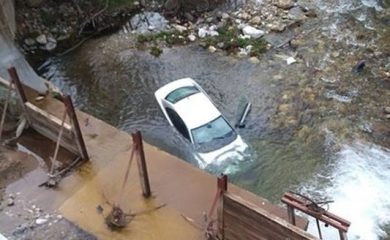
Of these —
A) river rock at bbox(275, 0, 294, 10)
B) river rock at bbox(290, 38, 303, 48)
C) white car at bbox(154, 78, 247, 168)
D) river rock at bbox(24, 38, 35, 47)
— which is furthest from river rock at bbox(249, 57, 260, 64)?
river rock at bbox(24, 38, 35, 47)

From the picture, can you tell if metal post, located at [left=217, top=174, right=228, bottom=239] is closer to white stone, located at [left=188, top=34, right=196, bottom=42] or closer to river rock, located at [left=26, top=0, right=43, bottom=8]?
white stone, located at [left=188, top=34, right=196, bottom=42]

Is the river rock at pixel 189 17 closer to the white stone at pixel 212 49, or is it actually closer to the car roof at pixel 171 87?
the white stone at pixel 212 49

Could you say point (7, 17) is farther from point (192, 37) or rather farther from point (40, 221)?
point (40, 221)

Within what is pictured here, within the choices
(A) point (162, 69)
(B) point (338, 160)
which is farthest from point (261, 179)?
(A) point (162, 69)

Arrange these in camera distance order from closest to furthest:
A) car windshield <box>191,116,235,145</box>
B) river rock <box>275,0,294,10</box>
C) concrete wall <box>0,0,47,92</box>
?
1. car windshield <box>191,116,235,145</box>
2. concrete wall <box>0,0,47,92</box>
3. river rock <box>275,0,294,10</box>

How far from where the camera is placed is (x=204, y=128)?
13391 mm

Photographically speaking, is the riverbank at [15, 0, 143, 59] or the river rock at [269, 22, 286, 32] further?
the river rock at [269, 22, 286, 32]

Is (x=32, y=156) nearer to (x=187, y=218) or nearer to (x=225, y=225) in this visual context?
(x=187, y=218)

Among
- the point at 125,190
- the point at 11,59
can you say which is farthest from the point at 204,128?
the point at 11,59

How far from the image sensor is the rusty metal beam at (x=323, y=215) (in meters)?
8.32

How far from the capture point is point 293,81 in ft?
52.9

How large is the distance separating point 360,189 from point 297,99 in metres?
3.50

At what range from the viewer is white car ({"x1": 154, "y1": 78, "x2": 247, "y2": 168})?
13.2 meters

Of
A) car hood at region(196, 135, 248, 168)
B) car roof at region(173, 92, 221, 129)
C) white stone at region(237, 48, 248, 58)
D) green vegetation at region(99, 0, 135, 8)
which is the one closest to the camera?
car hood at region(196, 135, 248, 168)
